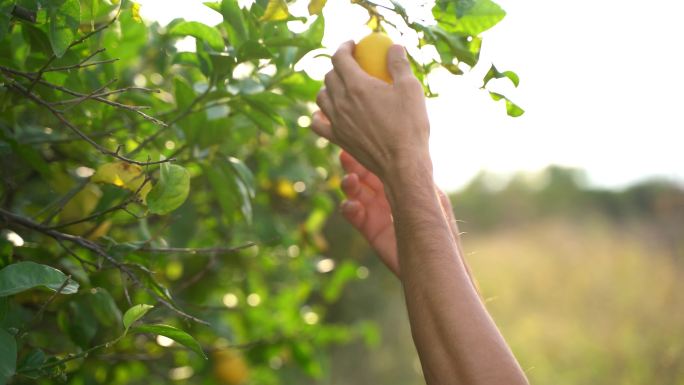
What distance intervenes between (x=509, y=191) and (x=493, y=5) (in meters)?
13.9

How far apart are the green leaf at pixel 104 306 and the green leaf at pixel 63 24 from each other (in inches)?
10.3

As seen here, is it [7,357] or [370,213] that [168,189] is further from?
[370,213]

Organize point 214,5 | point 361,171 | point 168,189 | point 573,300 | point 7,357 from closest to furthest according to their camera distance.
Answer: point 7,357 < point 168,189 < point 214,5 < point 361,171 < point 573,300

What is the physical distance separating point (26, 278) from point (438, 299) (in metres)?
0.34

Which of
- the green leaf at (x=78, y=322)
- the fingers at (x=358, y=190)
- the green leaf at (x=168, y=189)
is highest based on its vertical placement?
the green leaf at (x=168, y=189)

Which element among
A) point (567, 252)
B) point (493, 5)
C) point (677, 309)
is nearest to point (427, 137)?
point (493, 5)

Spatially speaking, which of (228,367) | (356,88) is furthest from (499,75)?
(228,367)

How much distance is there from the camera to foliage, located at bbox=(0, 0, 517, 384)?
604 mm

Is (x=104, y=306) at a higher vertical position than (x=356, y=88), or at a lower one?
lower

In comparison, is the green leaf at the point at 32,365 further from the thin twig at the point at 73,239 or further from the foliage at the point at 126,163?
the thin twig at the point at 73,239

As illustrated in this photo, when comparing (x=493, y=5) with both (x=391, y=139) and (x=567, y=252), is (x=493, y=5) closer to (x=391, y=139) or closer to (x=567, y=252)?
(x=391, y=139)

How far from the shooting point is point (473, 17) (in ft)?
2.35

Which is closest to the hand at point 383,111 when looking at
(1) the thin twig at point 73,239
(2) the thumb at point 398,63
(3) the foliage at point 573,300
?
(2) the thumb at point 398,63

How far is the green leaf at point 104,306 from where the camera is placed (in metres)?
0.75
